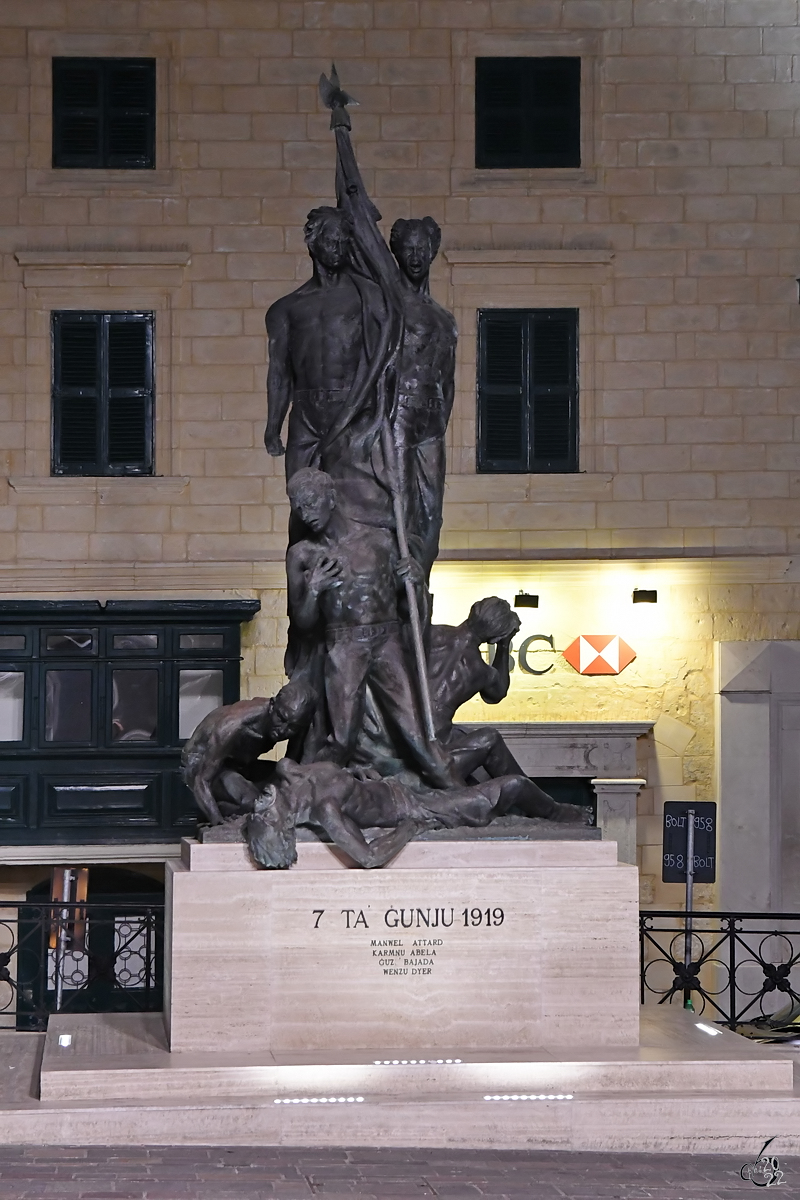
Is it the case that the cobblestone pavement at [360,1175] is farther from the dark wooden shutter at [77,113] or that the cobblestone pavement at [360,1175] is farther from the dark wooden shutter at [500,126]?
the dark wooden shutter at [77,113]

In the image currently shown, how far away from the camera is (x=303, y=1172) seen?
272 inches

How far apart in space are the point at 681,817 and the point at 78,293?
707 cm

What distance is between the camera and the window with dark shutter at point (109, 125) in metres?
17.1

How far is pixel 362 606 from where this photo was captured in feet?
29.0

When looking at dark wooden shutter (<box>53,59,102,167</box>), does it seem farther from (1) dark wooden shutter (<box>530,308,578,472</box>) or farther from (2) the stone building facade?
(1) dark wooden shutter (<box>530,308,578,472</box>)

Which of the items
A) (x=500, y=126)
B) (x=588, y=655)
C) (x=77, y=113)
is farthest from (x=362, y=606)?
(x=77, y=113)

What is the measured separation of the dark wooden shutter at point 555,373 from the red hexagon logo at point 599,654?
1763mm

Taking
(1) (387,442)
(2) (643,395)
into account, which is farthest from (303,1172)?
(2) (643,395)

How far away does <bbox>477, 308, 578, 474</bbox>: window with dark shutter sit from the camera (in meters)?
17.0

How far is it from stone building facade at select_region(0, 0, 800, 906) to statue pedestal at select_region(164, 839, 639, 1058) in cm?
846

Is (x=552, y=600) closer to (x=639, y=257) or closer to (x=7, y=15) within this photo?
(x=639, y=257)

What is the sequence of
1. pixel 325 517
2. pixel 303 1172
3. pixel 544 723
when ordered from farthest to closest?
1. pixel 544 723
2. pixel 325 517
3. pixel 303 1172

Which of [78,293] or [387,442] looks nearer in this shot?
[387,442]

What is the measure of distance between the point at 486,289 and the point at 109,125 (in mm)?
3642
